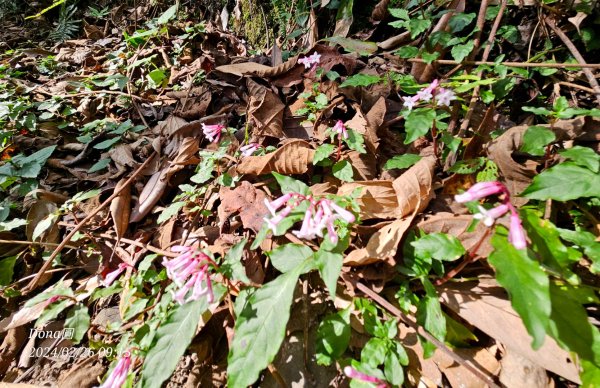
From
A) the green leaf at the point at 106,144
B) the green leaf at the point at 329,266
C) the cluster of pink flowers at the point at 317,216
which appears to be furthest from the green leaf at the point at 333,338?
the green leaf at the point at 106,144

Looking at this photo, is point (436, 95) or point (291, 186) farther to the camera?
point (436, 95)

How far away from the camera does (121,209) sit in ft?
6.31

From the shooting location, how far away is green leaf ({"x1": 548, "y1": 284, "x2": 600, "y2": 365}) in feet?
2.70

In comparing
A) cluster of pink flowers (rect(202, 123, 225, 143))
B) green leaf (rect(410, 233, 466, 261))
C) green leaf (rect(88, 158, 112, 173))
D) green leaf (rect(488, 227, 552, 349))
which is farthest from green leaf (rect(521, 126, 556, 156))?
green leaf (rect(88, 158, 112, 173))

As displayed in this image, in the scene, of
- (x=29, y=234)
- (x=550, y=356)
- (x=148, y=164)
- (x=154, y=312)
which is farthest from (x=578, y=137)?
(x=29, y=234)

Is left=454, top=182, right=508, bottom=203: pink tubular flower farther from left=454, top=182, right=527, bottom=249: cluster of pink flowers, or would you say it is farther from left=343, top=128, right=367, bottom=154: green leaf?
left=343, top=128, right=367, bottom=154: green leaf

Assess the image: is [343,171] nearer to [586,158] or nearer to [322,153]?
[322,153]

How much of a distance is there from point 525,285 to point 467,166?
0.84 metres

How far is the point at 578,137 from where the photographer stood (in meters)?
1.43

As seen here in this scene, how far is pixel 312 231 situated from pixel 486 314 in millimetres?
687

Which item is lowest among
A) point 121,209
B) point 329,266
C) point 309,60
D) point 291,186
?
point 121,209

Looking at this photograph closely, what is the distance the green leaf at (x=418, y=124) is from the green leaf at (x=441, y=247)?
1.47 feet

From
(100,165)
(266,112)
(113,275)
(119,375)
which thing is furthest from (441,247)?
(100,165)

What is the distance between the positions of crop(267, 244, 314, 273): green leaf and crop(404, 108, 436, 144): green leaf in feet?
2.12
